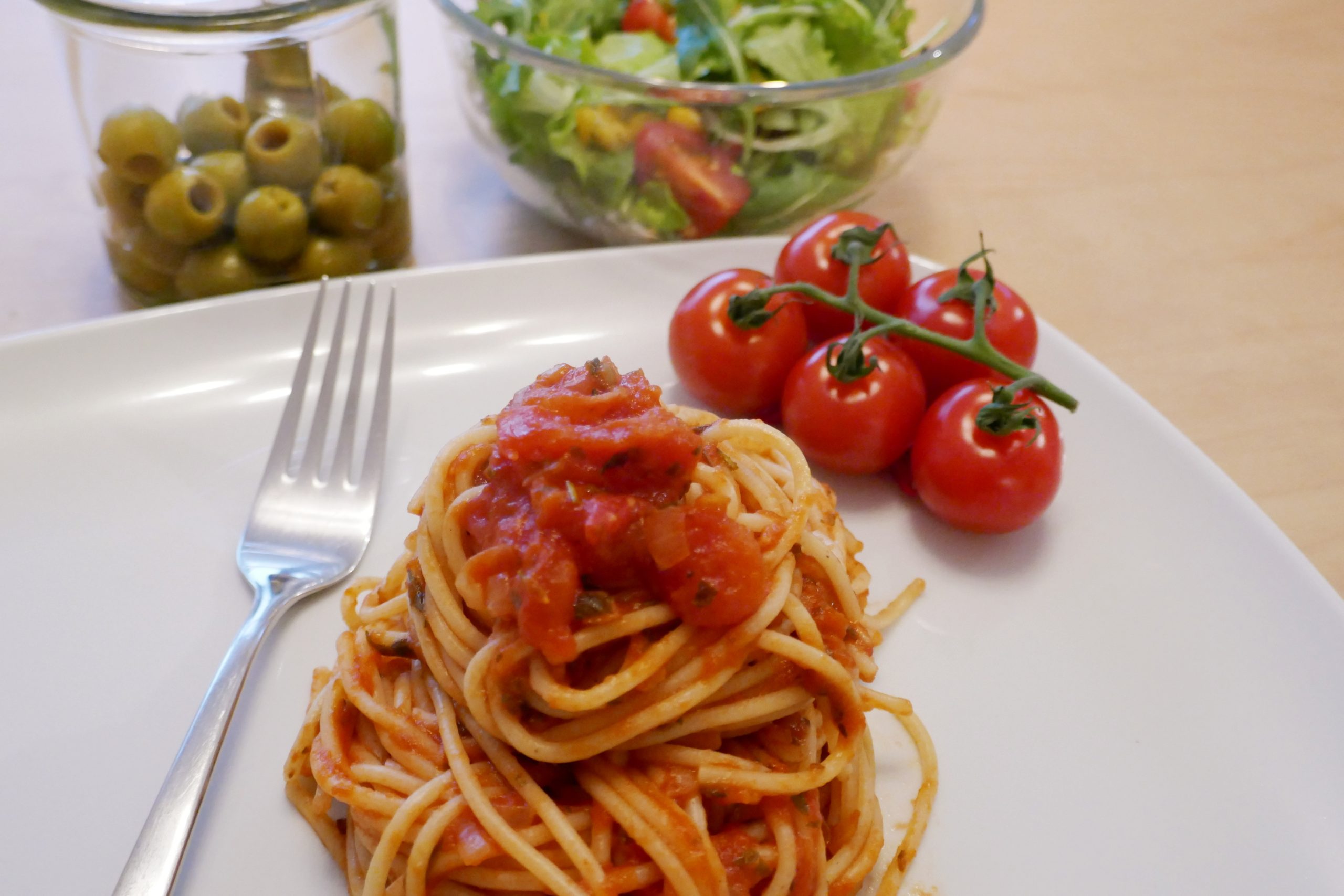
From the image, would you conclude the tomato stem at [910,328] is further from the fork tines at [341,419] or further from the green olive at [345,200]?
the green olive at [345,200]

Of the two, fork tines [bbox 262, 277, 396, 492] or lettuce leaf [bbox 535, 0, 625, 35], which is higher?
lettuce leaf [bbox 535, 0, 625, 35]

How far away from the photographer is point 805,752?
1.89 metres

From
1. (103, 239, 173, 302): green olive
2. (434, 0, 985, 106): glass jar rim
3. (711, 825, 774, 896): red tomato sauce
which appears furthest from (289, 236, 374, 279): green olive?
(711, 825, 774, 896): red tomato sauce

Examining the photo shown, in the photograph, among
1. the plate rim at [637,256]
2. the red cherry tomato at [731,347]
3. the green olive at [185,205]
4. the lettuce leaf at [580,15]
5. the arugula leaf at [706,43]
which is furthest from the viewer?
the lettuce leaf at [580,15]

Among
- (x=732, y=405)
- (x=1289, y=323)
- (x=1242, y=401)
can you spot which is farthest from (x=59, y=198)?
(x=1289, y=323)

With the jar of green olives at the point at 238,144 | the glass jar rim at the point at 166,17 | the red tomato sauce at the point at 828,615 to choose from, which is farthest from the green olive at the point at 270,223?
the red tomato sauce at the point at 828,615

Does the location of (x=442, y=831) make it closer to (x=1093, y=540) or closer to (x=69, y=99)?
(x=1093, y=540)

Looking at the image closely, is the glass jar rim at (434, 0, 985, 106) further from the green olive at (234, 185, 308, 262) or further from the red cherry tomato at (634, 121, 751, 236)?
the green olive at (234, 185, 308, 262)

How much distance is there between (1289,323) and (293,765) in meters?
3.27

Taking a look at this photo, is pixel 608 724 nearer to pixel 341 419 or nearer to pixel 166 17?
pixel 341 419

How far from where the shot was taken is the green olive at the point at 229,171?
2.80 meters

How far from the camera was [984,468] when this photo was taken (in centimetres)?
238

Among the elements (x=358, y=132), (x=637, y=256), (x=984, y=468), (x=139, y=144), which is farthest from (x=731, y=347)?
(x=139, y=144)

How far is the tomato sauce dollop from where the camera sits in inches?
65.2
